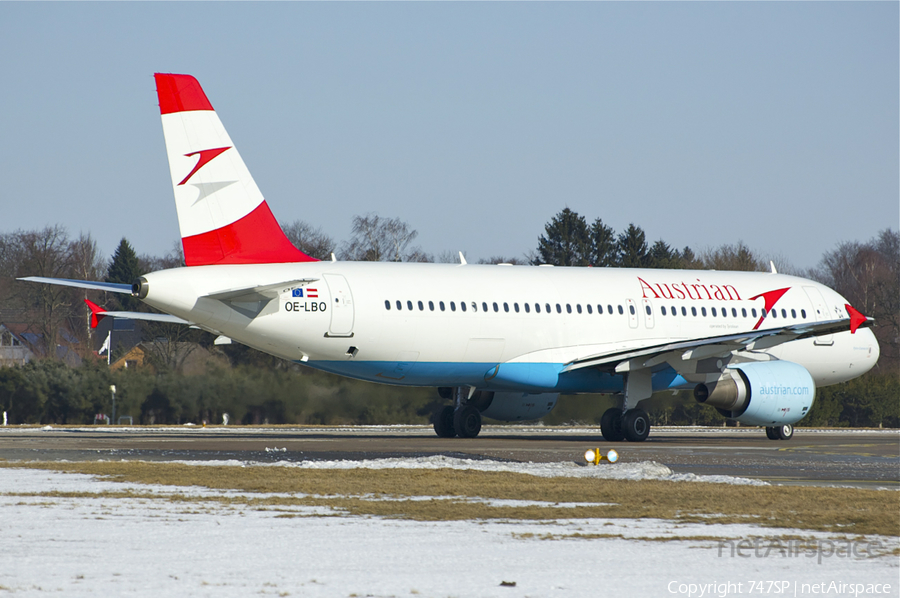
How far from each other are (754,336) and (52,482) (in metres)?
15.4

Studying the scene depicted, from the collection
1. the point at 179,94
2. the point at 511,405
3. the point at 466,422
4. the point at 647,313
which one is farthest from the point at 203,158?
the point at 647,313

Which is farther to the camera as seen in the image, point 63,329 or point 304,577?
point 63,329

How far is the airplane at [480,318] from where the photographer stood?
22.4 meters

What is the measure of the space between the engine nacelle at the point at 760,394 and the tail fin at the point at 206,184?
33.6ft

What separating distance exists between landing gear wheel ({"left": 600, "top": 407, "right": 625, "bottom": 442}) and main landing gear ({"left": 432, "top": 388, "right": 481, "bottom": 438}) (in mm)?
3182

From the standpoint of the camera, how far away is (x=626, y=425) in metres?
25.1

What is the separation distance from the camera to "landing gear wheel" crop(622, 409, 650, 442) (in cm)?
2502

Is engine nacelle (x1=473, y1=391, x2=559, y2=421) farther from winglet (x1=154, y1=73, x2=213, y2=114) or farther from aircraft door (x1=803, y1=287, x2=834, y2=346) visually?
winglet (x1=154, y1=73, x2=213, y2=114)

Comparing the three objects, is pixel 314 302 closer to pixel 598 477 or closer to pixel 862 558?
pixel 598 477

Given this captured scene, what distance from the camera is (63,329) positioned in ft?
209

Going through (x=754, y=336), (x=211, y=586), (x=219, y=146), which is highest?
(x=219, y=146)

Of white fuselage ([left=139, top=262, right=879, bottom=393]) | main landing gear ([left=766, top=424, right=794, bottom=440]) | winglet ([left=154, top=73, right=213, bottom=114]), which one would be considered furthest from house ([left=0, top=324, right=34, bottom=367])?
main landing gear ([left=766, top=424, right=794, bottom=440])

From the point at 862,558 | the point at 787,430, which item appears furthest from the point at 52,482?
the point at 787,430

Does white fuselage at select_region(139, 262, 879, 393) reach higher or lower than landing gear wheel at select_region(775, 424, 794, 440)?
higher
